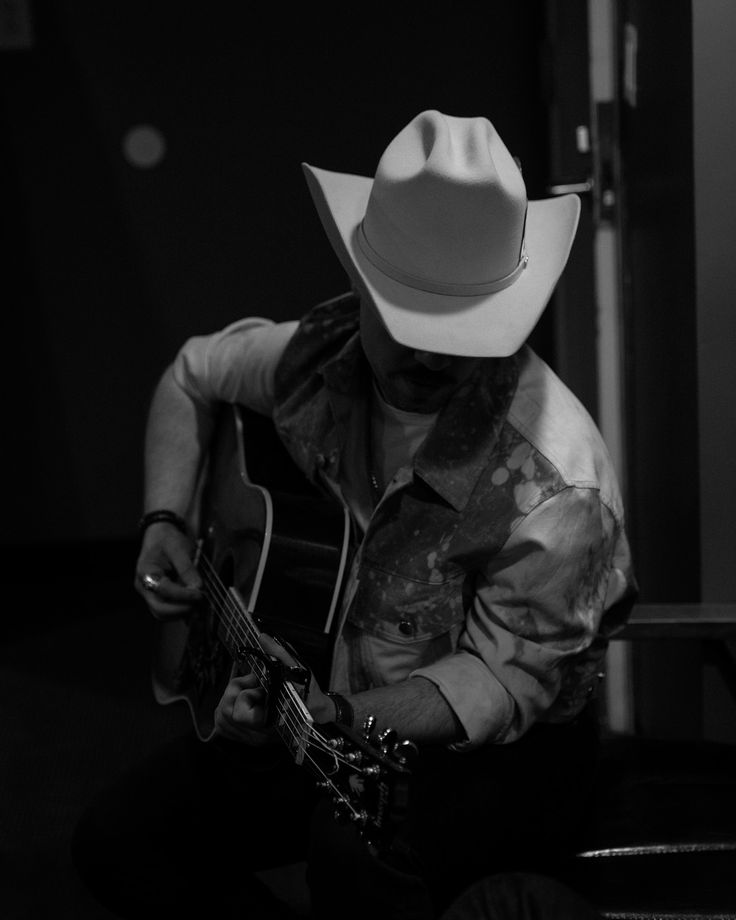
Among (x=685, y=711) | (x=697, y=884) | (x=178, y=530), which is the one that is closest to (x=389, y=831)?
(x=697, y=884)

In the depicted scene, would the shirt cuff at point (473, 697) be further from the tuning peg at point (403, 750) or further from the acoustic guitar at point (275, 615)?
the tuning peg at point (403, 750)

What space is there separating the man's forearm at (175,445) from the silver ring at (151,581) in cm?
16

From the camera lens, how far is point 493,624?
1239 millimetres

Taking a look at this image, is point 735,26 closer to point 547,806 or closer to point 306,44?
point 547,806

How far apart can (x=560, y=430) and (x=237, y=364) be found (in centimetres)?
60

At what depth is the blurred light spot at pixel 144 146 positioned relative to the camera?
3.30 metres

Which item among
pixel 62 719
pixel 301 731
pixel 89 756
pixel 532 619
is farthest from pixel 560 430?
pixel 62 719

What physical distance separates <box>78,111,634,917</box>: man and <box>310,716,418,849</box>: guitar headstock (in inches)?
3.4

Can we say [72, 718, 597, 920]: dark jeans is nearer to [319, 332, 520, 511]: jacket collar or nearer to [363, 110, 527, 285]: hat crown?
[319, 332, 520, 511]: jacket collar

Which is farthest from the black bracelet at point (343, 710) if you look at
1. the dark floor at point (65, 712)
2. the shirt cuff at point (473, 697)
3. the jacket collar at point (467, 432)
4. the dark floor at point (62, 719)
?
the dark floor at point (62, 719)

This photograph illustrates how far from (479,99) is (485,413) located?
7.43 ft

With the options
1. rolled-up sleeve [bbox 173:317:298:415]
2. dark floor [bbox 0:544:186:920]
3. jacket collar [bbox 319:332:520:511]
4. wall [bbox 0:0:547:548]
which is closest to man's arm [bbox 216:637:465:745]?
jacket collar [bbox 319:332:520:511]

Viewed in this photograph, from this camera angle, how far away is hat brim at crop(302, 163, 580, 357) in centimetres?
117

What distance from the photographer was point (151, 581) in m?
1.58
